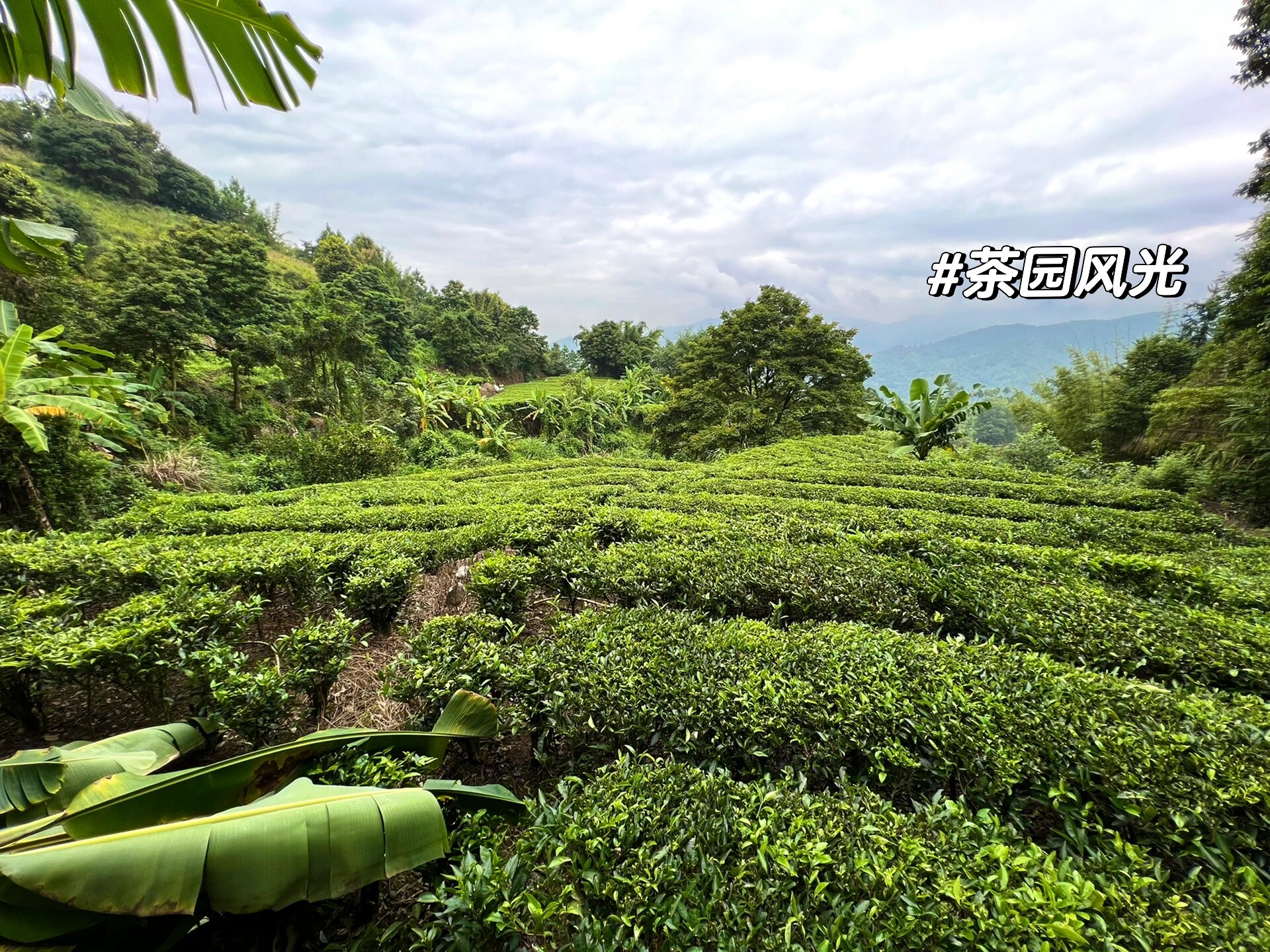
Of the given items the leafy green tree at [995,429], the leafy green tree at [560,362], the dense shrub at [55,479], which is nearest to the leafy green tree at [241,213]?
the leafy green tree at [560,362]

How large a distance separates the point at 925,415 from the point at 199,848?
41.6 ft

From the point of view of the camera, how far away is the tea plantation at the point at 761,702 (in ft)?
4.25

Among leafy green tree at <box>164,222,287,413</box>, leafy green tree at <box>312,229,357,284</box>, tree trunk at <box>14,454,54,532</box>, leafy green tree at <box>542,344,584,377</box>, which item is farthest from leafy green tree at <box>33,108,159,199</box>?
tree trunk at <box>14,454,54,532</box>

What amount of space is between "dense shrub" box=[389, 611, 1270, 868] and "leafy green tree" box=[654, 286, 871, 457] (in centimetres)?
1232

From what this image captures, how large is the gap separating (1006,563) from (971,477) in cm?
418

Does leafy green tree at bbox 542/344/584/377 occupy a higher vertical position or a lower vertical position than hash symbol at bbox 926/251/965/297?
higher

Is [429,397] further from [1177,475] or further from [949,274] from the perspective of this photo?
[1177,475]

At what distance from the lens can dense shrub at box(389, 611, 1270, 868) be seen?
1.66 m

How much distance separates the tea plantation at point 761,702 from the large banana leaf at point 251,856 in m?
0.22

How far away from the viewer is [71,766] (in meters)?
1.62

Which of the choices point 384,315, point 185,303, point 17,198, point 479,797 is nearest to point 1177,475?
point 479,797

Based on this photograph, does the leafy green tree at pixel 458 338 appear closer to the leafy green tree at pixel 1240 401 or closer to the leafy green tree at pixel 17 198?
Result: the leafy green tree at pixel 17 198

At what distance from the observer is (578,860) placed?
140 cm

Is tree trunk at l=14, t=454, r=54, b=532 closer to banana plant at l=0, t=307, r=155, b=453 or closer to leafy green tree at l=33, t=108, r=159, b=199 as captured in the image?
banana plant at l=0, t=307, r=155, b=453
